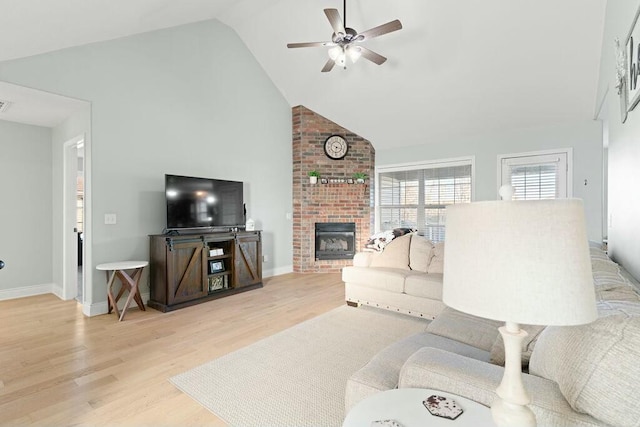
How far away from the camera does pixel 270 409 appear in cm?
188

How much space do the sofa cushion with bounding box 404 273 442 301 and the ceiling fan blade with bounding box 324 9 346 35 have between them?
2.74m


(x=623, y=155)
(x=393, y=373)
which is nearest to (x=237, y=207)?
(x=393, y=373)

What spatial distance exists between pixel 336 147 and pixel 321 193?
958mm

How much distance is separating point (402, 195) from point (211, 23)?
4321 millimetres

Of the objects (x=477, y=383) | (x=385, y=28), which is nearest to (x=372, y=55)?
(x=385, y=28)

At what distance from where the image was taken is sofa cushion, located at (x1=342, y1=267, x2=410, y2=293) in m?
3.55

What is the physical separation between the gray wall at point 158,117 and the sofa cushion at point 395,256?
245 centimetres

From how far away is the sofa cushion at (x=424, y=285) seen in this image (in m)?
3.27

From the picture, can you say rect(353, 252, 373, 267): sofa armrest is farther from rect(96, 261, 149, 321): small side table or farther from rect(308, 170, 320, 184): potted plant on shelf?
rect(96, 261, 149, 321): small side table

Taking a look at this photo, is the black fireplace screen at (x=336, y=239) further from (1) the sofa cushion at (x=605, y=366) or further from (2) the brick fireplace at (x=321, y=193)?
(1) the sofa cushion at (x=605, y=366)

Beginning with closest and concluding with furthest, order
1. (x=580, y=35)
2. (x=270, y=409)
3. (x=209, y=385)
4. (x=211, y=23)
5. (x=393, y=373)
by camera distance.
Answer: (x=393, y=373) → (x=270, y=409) → (x=209, y=385) → (x=580, y=35) → (x=211, y=23)

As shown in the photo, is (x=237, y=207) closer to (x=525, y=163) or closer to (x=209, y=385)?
(x=209, y=385)

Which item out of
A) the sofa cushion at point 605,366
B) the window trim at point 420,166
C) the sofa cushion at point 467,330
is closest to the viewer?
the sofa cushion at point 605,366

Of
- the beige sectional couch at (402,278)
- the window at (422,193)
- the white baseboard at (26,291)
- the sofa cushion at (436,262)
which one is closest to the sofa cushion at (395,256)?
the beige sectional couch at (402,278)
